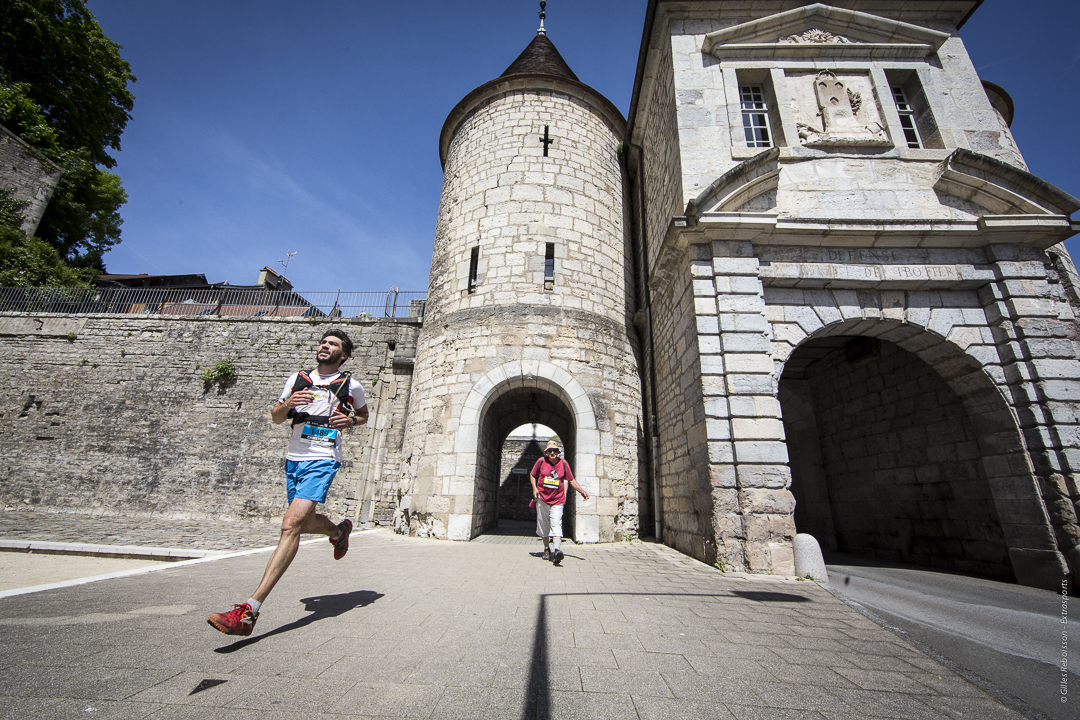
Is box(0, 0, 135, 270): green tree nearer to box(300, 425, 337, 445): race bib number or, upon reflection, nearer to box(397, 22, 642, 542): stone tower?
box(397, 22, 642, 542): stone tower

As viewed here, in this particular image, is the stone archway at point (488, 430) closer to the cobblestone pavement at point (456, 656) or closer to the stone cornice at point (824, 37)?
the cobblestone pavement at point (456, 656)

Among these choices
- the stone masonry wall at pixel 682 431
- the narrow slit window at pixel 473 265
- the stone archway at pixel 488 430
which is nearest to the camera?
the stone masonry wall at pixel 682 431

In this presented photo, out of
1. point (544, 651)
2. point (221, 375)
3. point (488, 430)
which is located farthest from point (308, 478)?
point (221, 375)

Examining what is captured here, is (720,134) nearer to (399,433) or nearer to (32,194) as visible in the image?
(399,433)

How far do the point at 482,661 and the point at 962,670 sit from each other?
2378mm

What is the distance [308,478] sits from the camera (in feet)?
8.26

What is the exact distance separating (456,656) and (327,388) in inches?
68.2

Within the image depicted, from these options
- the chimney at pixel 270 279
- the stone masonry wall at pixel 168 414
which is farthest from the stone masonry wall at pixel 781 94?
the chimney at pixel 270 279

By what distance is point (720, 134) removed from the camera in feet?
20.7

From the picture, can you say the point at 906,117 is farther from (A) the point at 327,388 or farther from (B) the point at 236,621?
(B) the point at 236,621

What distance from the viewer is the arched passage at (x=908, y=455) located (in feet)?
16.3

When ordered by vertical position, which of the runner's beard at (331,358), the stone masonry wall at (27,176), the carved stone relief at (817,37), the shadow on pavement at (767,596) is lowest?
the shadow on pavement at (767,596)

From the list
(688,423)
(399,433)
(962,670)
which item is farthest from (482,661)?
(399,433)

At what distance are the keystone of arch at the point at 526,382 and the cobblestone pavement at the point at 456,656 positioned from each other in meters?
3.87
